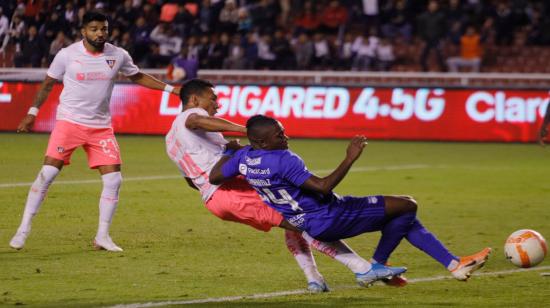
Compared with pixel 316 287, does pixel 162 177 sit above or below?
below

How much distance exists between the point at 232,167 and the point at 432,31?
2097 centimetres

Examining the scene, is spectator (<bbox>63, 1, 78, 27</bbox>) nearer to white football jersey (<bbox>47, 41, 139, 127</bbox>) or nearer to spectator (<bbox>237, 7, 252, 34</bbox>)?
spectator (<bbox>237, 7, 252, 34</bbox>)

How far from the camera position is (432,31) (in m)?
28.7

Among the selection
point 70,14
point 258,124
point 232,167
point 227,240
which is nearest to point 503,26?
point 70,14

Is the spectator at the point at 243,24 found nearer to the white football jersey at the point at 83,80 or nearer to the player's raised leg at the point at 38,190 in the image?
the white football jersey at the point at 83,80

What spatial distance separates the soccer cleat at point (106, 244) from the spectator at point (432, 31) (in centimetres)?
1896

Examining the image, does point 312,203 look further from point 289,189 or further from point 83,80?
point 83,80

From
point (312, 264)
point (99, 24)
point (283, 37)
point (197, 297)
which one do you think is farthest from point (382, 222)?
point (283, 37)

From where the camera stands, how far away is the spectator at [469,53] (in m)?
28.2

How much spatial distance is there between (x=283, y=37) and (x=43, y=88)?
1899cm

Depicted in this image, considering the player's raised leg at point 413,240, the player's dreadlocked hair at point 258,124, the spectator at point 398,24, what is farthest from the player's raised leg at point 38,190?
the spectator at point 398,24

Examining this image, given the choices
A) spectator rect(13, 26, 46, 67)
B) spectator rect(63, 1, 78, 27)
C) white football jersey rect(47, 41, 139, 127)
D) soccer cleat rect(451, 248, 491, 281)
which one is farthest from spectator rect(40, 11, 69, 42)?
soccer cleat rect(451, 248, 491, 281)

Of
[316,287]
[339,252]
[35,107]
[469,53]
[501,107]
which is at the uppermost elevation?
[35,107]

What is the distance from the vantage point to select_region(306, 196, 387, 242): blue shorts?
8.09 meters
